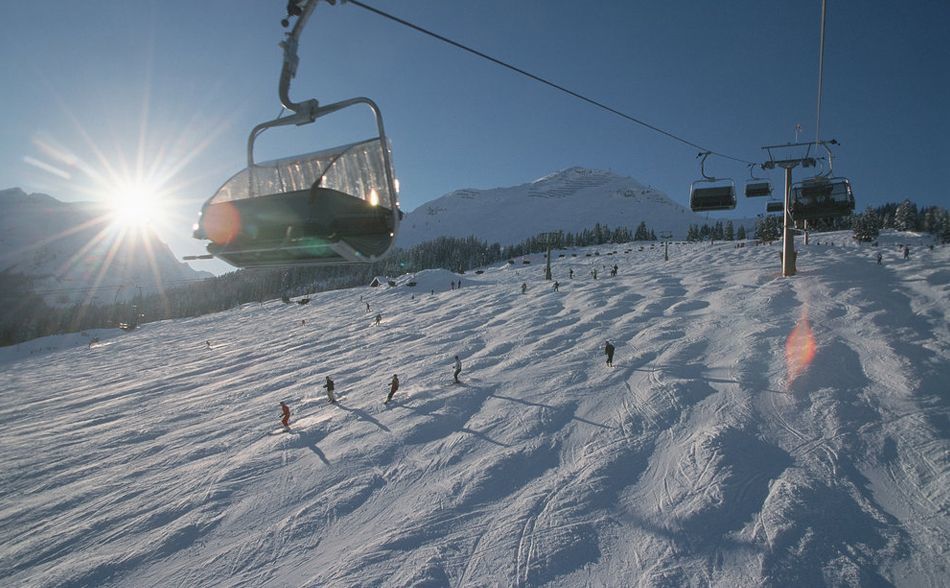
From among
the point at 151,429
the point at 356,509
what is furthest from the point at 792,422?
the point at 151,429

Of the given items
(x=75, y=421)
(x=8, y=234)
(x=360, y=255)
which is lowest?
(x=75, y=421)

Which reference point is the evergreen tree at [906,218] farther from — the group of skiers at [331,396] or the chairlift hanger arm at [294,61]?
the chairlift hanger arm at [294,61]

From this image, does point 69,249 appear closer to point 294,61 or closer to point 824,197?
point 294,61

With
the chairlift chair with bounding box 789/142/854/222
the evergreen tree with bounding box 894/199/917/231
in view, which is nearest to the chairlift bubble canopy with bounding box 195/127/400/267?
the chairlift chair with bounding box 789/142/854/222

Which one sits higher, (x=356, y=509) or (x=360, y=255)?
(x=360, y=255)

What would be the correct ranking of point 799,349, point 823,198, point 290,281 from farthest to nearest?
1. point 290,281
2. point 823,198
3. point 799,349

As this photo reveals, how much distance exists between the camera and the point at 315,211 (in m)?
3.07

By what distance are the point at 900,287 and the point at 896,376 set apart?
33.3ft

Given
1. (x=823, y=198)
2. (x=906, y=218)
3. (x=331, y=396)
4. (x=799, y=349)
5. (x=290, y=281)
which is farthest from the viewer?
(x=290, y=281)

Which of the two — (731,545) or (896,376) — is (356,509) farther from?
(896,376)

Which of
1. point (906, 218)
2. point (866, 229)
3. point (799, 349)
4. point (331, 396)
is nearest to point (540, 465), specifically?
point (331, 396)

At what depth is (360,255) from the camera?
3.11 metres

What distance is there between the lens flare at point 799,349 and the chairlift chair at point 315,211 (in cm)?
984

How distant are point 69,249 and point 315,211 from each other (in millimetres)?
212280
